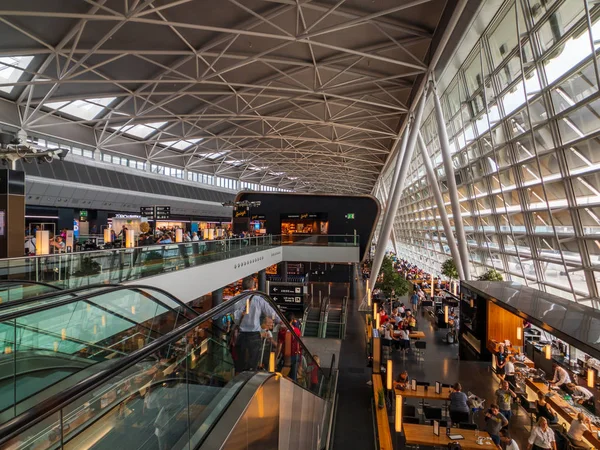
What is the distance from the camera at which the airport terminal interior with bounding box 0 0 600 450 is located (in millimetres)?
3232

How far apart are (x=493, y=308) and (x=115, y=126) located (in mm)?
29816

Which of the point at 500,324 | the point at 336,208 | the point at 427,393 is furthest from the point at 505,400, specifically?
the point at 336,208

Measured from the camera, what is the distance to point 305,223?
3188 centimetres

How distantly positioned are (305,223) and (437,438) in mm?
24042

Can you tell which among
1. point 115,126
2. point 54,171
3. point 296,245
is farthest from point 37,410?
point 115,126

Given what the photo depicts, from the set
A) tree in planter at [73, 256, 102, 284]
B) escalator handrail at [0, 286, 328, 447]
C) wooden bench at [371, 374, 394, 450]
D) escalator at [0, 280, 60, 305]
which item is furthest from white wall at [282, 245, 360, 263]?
escalator handrail at [0, 286, 328, 447]

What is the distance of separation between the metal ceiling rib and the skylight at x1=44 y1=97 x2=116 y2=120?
0.34ft

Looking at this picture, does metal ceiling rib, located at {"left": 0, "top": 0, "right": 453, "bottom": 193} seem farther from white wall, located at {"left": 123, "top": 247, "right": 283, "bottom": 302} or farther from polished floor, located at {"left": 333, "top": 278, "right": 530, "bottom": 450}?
polished floor, located at {"left": 333, "top": 278, "right": 530, "bottom": 450}

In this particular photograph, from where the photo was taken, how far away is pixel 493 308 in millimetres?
12570

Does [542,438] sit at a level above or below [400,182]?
below

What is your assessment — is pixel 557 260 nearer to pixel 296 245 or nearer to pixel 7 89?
pixel 296 245

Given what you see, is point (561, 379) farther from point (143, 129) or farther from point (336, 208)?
point (143, 129)

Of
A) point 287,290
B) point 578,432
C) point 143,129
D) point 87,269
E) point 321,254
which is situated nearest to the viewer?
point 578,432

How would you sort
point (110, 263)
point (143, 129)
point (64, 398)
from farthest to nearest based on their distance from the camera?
1. point (143, 129)
2. point (110, 263)
3. point (64, 398)
